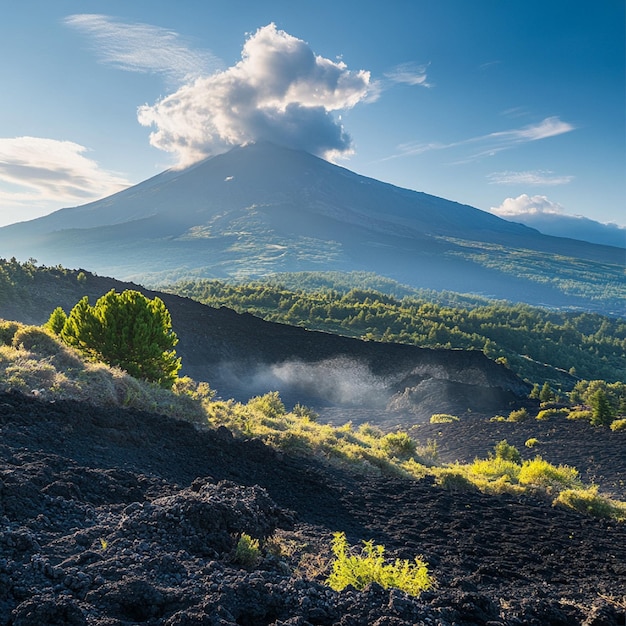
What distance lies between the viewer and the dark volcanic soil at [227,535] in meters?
4.06

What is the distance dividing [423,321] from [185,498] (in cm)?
5348

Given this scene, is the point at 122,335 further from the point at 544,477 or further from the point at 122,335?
the point at 544,477

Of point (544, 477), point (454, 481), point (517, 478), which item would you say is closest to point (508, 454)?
point (517, 478)

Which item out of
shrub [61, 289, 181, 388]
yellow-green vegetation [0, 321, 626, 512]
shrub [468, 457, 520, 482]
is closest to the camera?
yellow-green vegetation [0, 321, 626, 512]

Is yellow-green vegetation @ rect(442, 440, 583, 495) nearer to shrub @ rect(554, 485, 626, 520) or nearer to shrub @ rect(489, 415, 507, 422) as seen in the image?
shrub @ rect(554, 485, 626, 520)

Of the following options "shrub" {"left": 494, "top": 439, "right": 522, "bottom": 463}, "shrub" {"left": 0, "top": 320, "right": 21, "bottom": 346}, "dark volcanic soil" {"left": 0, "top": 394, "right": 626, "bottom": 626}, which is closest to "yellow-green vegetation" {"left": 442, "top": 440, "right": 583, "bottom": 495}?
"dark volcanic soil" {"left": 0, "top": 394, "right": 626, "bottom": 626}

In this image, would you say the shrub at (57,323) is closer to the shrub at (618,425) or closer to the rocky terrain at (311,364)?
the rocky terrain at (311,364)

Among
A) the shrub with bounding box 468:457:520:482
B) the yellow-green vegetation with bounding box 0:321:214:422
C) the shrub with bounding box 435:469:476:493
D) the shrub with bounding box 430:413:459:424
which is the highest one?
the yellow-green vegetation with bounding box 0:321:214:422

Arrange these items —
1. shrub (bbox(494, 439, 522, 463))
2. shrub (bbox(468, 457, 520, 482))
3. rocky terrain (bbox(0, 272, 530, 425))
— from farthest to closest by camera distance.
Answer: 1. rocky terrain (bbox(0, 272, 530, 425))
2. shrub (bbox(494, 439, 522, 463))
3. shrub (bbox(468, 457, 520, 482))

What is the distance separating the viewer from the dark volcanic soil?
160 inches

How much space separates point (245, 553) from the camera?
5.23 metres

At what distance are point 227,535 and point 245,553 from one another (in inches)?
11.6

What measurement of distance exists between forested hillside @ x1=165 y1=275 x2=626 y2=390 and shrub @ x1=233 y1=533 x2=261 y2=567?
1641 inches

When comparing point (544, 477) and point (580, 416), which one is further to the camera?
point (580, 416)
